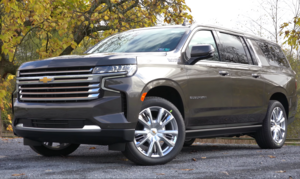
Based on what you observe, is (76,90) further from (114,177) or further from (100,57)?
(114,177)

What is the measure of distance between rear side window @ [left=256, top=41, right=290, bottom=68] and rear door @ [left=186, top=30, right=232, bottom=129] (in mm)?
1763

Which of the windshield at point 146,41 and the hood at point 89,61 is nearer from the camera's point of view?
the hood at point 89,61

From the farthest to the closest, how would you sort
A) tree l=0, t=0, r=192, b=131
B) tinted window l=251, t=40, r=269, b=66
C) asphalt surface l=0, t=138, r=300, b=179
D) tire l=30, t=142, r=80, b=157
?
tree l=0, t=0, r=192, b=131 < tinted window l=251, t=40, r=269, b=66 < tire l=30, t=142, r=80, b=157 < asphalt surface l=0, t=138, r=300, b=179

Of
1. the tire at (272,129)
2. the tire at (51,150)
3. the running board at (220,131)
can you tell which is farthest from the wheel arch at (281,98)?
the tire at (51,150)

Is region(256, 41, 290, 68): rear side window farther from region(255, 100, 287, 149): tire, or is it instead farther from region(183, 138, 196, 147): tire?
region(183, 138, 196, 147): tire

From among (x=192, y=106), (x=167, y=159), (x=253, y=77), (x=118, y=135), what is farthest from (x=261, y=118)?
(x=118, y=135)

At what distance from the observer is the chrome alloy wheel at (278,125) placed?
775cm

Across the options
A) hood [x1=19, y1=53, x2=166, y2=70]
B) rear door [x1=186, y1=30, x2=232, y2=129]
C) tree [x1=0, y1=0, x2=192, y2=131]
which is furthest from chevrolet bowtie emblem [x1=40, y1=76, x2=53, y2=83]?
tree [x1=0, y1=0, x2=192, y2=131]

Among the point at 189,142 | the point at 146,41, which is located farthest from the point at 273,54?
the point at 146,41

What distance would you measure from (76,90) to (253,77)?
3380 mm

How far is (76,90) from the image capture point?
4930 mm

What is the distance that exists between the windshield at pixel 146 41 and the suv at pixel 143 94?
0.6 inches

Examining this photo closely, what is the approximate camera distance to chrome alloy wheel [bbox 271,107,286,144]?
7754mm

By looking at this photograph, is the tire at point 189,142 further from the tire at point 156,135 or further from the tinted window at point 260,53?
the tire at point 156,135
